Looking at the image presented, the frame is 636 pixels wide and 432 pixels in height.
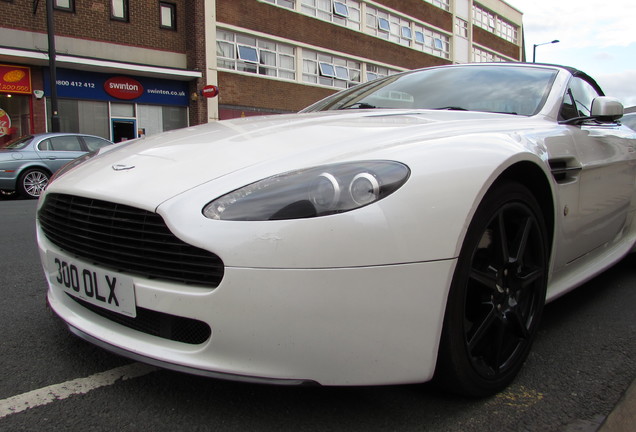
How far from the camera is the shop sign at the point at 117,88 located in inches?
639

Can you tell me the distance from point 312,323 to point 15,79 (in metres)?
17.2

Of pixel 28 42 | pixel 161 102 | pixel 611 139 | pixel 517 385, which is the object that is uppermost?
pixel 28 42

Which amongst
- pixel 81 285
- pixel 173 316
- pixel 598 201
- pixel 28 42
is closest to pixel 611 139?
pixel 598 201

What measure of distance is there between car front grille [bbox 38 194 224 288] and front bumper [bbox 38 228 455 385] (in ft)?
0.14

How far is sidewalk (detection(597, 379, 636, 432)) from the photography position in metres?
1.68

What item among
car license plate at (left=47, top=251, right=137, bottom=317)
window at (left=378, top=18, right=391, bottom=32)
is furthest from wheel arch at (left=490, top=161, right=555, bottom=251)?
window at (left=378, top=18, right=391, bottom=32)

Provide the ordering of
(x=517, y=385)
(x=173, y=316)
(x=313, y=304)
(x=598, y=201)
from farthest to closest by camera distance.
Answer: (x=598, y=201)
(x=517, y=385)
(x=173, y=316)
(x=313, y=304)

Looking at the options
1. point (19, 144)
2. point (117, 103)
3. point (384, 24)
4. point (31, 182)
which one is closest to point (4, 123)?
point (117, 103)

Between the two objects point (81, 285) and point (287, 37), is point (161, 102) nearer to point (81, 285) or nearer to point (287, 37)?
point (287, 37)

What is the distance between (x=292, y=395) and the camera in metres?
1.80

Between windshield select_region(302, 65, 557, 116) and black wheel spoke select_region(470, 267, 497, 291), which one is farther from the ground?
windshield select_region(302, 65, 557, 116)

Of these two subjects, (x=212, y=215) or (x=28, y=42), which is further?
(x=28, y=42)

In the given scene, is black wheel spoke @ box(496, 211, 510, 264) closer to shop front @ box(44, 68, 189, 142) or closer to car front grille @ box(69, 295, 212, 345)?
car front grille @ box(69, 295, 212, 345)

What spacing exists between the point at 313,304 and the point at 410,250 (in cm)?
34
